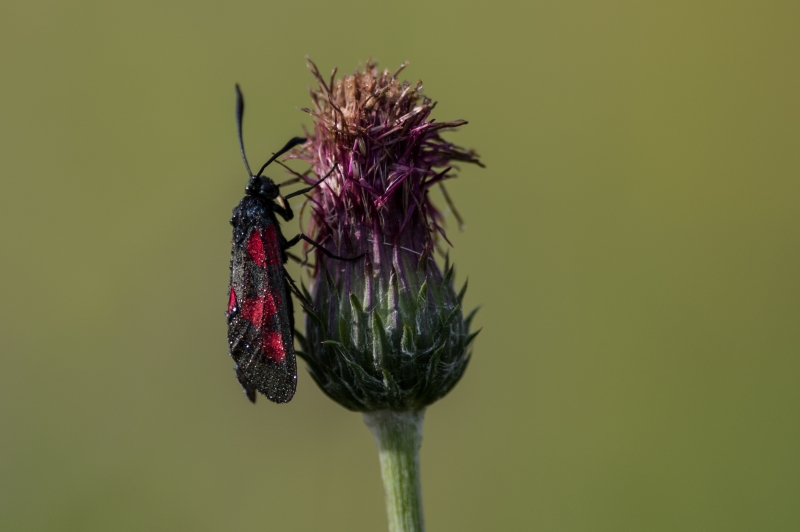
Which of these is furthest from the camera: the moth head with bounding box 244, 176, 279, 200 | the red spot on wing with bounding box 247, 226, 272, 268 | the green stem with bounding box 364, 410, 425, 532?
the moth head with bounding box 244, 176, 279, 200

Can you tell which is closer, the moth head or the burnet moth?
the burnet moth

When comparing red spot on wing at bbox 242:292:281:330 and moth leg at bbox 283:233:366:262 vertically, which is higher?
moth leg at bbox 283:233:366:262

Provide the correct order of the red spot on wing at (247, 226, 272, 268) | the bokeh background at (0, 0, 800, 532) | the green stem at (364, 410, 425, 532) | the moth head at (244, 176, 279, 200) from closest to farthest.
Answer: the green stem at (364, 410, 425, 532) → the red spot on wing at (247, 226, 272, 268) → the moth head at (244, 176, 279, 200) → the bokeh background at (0, 0, 800, 532)

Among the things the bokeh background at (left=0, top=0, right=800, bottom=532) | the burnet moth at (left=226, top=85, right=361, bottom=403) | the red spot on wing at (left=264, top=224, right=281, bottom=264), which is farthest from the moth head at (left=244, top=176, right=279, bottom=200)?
the bokeh background at (left=0, top=0, right=800, bottom=532)

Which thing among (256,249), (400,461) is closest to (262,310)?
(256,249)

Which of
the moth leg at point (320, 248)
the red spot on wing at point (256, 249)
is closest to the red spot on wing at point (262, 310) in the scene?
the red spot on wing at point (256, 249)

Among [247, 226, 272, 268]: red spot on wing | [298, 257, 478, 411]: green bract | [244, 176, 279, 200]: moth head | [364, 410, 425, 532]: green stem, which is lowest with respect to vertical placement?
[364, 410, 425, 532]: green stem

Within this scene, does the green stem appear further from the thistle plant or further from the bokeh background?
the bokeh background

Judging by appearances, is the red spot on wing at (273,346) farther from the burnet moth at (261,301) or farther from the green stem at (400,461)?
the green stem at (400,461)
